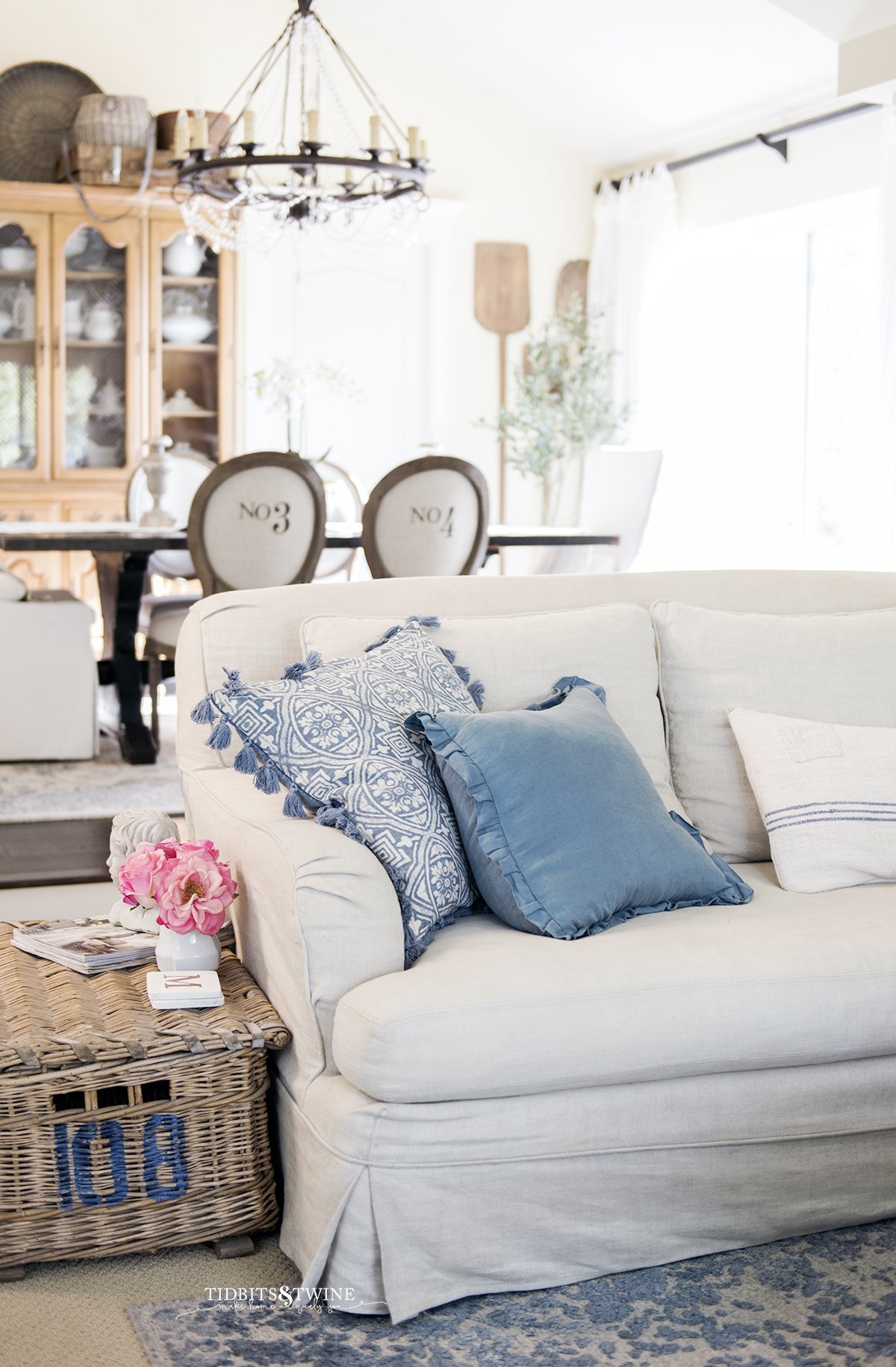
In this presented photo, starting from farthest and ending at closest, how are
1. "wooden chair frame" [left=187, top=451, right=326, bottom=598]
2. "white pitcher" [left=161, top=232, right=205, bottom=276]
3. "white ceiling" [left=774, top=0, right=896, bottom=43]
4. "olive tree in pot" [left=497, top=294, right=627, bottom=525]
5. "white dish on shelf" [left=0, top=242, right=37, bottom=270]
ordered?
"olive tree in pot" [left=497, top=294, right=627, bottom=525], "white pitcher" [left=161, top=232, right=205, bottom=276], "white dish on shelf" [left=0, top=242, right=37, bottom=270], "wooden chair frame" [left=187, top=451, right=326, bottom=598], "white ceiling" [left=774, top=0, right=896, bottom=43]

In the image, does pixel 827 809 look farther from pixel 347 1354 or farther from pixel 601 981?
pixel 347 1354

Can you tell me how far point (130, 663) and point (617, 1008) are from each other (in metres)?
3.31

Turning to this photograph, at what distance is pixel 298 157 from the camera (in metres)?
4.24

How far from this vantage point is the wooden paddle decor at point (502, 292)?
714 centimetres

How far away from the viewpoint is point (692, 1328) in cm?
170

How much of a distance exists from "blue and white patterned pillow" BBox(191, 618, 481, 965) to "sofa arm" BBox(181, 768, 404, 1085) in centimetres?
5

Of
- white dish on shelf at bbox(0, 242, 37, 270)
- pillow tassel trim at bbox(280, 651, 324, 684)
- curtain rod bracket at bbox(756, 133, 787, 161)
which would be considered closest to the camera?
pillow tassel trim at bbox(280, 651, 324, 684)

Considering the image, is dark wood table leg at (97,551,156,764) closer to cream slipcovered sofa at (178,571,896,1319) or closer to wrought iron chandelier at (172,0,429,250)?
wrought iron chandelier at (172,0,429,250)

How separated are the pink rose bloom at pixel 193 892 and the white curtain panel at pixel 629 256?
17.1 feet

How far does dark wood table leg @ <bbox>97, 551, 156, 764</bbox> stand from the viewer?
4613mm

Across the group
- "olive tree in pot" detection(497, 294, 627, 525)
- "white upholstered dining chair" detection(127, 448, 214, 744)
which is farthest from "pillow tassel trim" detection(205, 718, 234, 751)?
"olive tree in pot" detection(497, 294, 627, 525)

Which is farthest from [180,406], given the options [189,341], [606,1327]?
[606,1327]

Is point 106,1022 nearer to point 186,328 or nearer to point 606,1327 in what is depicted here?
point 606,1327

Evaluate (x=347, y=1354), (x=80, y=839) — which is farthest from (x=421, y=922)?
(x=80, y=839)
